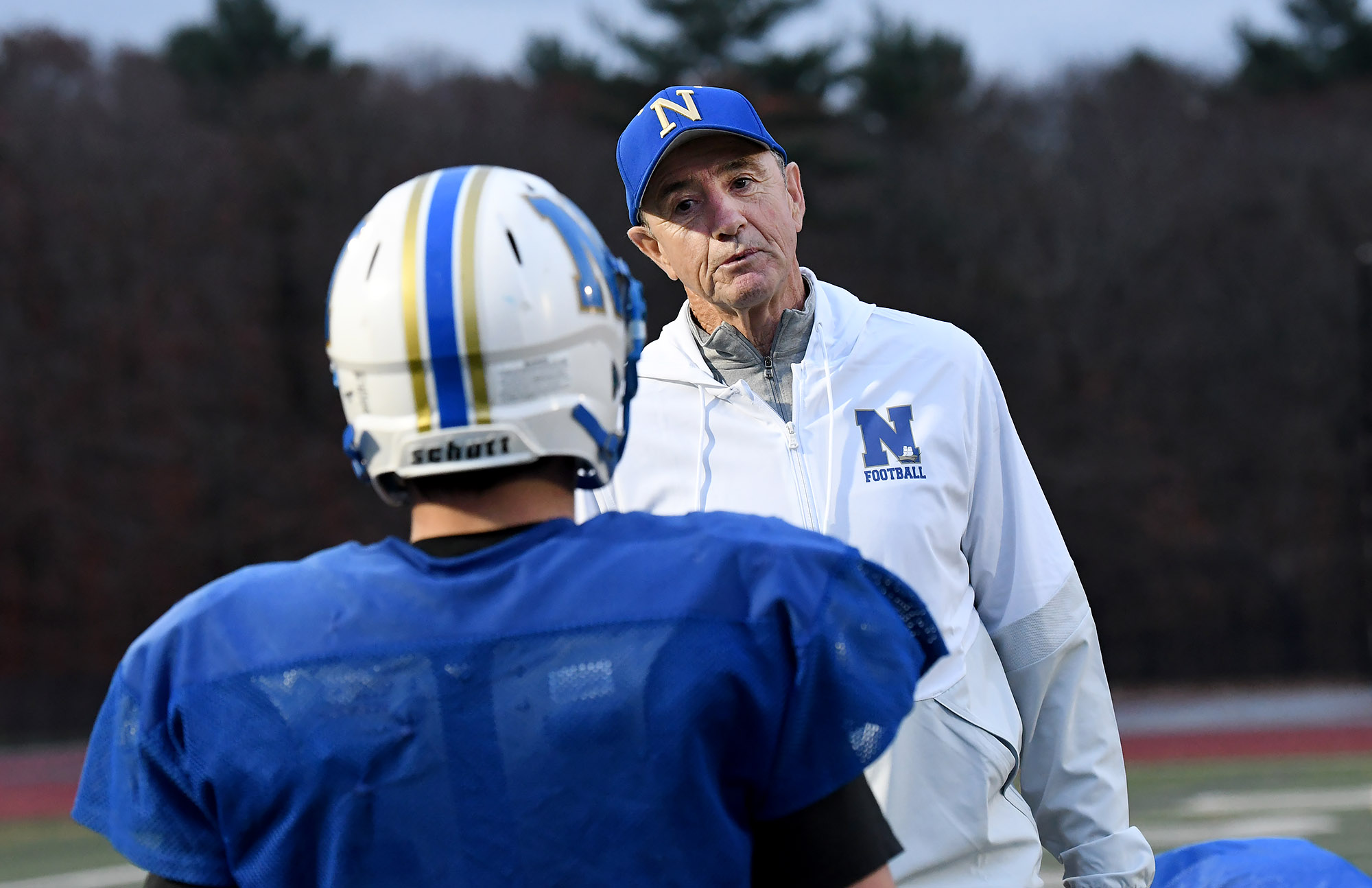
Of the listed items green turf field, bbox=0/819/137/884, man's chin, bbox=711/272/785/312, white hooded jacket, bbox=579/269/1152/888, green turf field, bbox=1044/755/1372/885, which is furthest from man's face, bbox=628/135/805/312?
green turf field, bbox=0/819/137/884

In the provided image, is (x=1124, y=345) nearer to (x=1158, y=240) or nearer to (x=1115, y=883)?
(x=1158, y=240)

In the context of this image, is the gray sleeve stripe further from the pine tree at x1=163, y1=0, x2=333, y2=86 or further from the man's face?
the pine tree at x1=163, y1=0, x2=333, y2=86

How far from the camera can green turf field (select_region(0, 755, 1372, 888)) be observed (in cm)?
902

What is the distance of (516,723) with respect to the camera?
130 centimetres

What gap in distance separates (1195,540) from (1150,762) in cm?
988

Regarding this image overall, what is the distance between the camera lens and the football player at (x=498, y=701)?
130 centimetres

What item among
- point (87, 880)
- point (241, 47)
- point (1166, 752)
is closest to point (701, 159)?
point (87, 880)

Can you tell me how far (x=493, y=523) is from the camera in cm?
141

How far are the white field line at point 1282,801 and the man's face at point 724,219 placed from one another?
27.0 feet

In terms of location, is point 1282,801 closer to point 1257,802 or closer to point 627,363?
point 1257,802

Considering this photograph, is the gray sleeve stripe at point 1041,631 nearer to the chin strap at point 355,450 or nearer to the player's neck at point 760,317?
the player's neck at point 760,317

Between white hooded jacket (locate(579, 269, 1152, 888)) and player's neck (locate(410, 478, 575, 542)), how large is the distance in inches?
40.4

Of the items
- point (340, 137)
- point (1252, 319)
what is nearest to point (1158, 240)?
point (1252, 319)

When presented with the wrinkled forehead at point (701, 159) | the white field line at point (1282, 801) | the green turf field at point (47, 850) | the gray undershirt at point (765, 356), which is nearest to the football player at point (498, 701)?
the gray undershirt at point (765, 356)
